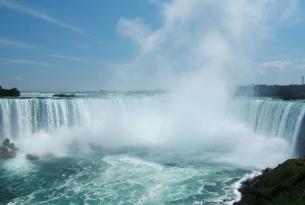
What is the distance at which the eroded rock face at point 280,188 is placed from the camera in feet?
32.1

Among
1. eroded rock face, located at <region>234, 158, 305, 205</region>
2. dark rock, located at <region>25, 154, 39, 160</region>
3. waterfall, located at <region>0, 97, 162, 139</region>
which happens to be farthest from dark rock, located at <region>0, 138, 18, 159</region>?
eroded rock face, located at <region>234, 158, 305, 205</region>

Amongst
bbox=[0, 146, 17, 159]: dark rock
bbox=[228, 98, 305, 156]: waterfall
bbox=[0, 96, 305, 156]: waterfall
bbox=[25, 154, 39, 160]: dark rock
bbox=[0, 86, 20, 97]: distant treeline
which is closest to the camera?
bbox=[228, 98, 305, 156]: waterfall

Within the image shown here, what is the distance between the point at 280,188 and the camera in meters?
10.5

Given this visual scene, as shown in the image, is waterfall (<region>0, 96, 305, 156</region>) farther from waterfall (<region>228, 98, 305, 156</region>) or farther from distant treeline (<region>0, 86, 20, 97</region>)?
distant treeline (<region>0, 86, 20, 97</region>)

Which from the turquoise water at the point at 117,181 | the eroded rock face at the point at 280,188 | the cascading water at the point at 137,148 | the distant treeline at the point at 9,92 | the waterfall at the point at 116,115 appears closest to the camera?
the eroded rock face at the point at 280,188

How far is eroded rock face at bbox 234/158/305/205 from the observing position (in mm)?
9793

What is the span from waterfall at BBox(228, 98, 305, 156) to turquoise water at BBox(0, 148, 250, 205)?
438cm

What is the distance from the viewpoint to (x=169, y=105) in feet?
108

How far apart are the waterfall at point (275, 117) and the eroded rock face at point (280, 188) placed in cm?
660

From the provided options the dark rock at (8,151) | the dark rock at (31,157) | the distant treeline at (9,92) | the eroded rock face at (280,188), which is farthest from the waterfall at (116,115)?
the distant treeline at (9,92)

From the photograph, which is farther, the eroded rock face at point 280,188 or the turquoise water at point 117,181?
the turquoise water at point 117,181

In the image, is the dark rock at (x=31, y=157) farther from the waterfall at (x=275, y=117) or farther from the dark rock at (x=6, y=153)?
the waterfall at (x=275, y=117)

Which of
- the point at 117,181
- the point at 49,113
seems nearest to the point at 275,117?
the point at 117,181

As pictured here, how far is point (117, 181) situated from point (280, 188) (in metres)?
6.67
